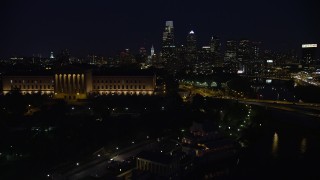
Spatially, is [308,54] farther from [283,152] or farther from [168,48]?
[283,152]

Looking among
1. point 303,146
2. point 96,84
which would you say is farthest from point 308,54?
point 303,146

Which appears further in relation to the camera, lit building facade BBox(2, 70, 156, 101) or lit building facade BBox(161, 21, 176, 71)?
lit building facade BBox(161, 21, 176, 71)

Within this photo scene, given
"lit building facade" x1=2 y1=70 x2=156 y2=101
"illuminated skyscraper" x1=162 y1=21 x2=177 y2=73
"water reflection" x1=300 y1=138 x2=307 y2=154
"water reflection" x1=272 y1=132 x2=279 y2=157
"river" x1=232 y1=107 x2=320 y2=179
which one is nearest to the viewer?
"river" x1=232 y1=107 x2=320 y2=179

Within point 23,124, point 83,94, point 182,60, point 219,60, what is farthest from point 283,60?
point 23,124

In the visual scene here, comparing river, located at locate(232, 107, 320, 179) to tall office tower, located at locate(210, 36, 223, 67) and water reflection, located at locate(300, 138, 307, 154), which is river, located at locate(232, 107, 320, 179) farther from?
tall office tower, located at locate(210, 36, 223, 67)

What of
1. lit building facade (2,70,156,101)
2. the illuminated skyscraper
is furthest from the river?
the illuminated skyscraper

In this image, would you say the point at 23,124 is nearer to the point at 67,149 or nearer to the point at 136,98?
the point at 67,149

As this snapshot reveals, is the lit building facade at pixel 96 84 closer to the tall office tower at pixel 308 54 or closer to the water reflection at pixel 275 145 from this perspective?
the water reflection at pixel 275 145

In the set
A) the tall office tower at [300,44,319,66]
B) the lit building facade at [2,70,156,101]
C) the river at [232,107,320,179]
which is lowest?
the river at [232,107,320,179]
